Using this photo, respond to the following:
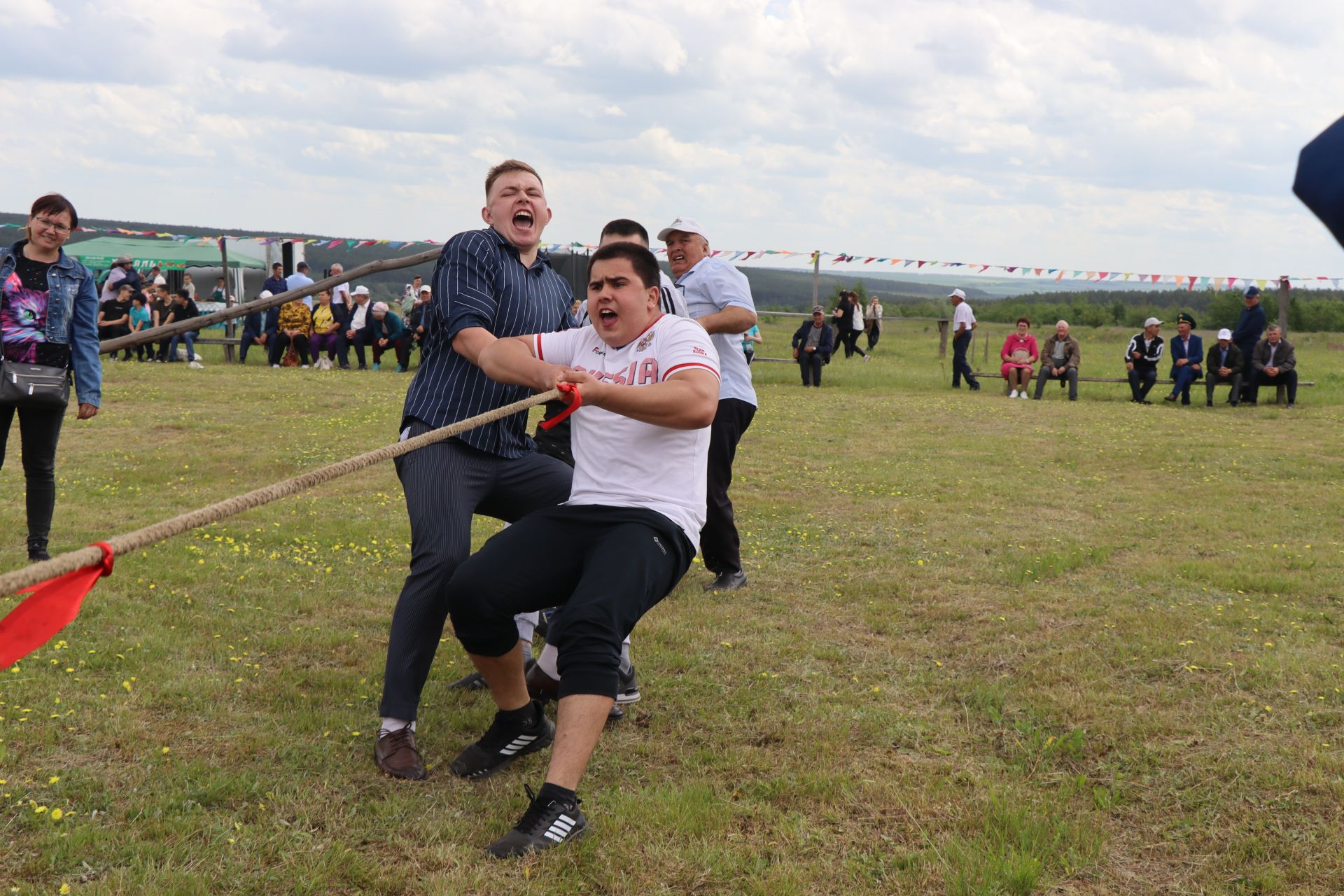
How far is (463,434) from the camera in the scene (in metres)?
4.32

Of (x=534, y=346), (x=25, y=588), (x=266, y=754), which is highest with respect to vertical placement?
(x=534, y=346)

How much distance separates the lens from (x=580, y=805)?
151 inches

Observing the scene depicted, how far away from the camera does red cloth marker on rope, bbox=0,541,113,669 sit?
263cm

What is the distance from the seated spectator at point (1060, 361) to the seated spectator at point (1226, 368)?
2192 millimetres

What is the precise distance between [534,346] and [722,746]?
5.64 feet

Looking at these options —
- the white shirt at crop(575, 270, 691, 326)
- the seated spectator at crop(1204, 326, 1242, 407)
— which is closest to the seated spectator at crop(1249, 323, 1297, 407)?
the seated spectator at crop(1204, 326, 1242, 407)

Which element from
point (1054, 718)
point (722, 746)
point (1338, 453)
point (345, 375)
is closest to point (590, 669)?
point (722, 746)

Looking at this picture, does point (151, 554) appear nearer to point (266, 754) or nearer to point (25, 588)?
point (266, 754)

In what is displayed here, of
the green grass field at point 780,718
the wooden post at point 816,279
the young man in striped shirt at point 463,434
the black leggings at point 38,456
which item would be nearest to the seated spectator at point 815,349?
the wooden post at point 816,279

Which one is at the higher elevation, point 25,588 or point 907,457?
point 25,588

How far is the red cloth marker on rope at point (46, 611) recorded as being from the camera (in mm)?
2631

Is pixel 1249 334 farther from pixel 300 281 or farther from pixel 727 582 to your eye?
pixel 300 281

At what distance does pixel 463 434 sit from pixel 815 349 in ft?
58.1

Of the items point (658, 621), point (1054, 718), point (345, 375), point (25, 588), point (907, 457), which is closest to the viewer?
point (25, 588)
